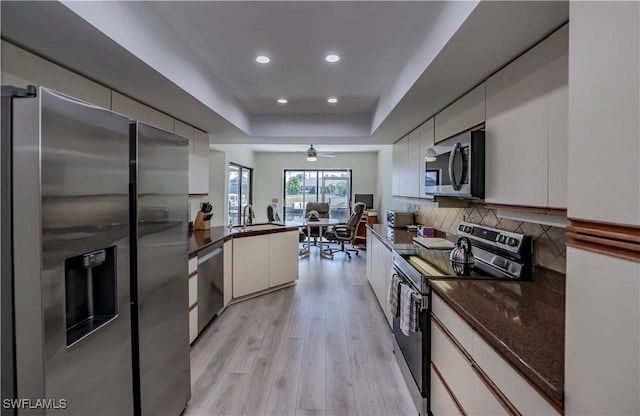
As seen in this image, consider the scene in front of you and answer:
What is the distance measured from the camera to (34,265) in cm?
90

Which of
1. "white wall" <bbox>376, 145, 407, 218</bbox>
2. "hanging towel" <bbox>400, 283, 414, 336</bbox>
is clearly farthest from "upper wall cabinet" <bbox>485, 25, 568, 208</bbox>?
"white wall" <bbox>376, 145, 407, 218</bbox>

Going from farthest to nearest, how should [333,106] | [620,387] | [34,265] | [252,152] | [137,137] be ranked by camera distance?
[252,152] < [333,106] < [137,137] < [34,265] < [620,387]

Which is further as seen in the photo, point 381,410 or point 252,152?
point 252,152

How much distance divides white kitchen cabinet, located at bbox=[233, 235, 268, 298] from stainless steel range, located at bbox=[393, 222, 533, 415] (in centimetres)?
207

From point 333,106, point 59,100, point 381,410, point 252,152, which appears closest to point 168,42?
point 59,100

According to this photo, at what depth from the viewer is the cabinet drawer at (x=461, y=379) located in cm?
116

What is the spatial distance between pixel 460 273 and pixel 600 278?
1.38m

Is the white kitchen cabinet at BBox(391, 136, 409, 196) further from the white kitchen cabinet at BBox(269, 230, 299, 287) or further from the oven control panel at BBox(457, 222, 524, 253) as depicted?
the white kitchen cabinet at BBox(269, 230, 299, 287)

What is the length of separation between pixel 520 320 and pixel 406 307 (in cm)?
78

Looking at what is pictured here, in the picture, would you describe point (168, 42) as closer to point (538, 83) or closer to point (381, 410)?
point (538, 83)

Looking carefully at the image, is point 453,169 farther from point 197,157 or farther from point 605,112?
point 197,157

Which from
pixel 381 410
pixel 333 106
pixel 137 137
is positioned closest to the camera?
pixel 137 137

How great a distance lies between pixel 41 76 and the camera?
5.52ft

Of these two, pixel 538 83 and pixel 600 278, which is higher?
pixel 538 83
